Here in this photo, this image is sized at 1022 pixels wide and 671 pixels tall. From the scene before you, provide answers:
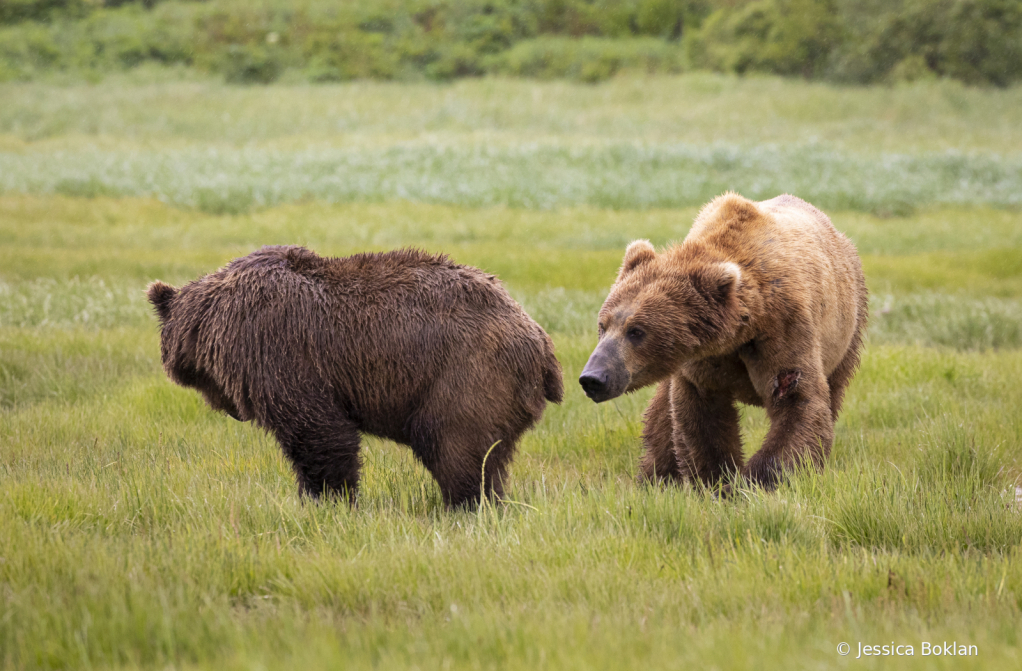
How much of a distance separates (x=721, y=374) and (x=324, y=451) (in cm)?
198

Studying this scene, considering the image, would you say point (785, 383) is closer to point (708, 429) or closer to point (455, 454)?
point (708, 429)

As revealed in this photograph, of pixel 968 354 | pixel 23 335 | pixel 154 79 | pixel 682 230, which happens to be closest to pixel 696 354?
pixel 968 354

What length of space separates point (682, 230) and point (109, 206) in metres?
11.5

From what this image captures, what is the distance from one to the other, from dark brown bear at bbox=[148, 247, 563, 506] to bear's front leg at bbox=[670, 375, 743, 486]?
852 mm

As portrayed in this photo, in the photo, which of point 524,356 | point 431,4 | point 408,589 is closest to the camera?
point 408,589

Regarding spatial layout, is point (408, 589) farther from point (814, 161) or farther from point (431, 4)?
point (431, 4)

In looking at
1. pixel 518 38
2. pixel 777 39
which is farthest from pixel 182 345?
pixel 518 38

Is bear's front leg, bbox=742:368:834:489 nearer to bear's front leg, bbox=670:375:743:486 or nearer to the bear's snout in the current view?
bear's front leg, bbox=670:375:743:486

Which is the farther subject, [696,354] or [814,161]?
[814,161]

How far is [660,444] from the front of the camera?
5.19 meters

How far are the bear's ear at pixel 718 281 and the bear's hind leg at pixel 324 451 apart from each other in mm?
1740

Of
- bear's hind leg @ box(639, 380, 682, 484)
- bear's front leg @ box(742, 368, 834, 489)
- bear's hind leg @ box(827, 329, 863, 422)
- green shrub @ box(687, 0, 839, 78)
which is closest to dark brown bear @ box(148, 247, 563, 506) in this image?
bear's front leg @ box(742, 368, 834, 489)

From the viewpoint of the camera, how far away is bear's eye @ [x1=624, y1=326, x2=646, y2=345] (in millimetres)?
4066

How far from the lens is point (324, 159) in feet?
85.4
